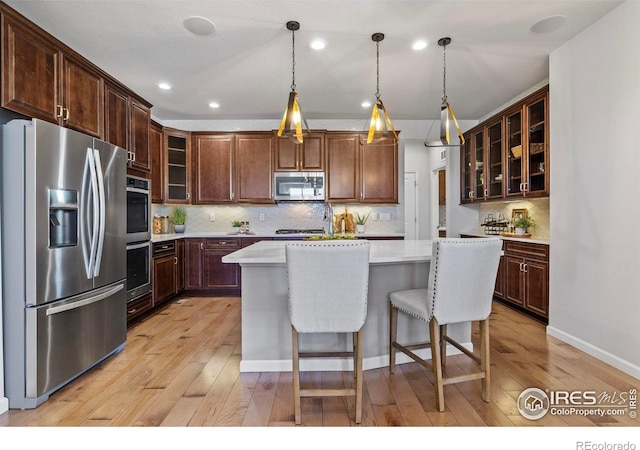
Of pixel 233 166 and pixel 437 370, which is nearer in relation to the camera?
pixel 437 370

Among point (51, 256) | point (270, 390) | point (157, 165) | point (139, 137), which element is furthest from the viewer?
point (157, 165)

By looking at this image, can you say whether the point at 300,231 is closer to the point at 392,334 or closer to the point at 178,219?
the point at 178,219

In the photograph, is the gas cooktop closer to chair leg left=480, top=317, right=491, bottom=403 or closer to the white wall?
the white wall

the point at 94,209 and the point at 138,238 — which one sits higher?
the point at 94,209

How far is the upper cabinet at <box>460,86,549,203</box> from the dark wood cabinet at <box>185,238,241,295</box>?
3486mm

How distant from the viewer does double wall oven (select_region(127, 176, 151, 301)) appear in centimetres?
332

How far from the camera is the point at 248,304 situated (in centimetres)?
244

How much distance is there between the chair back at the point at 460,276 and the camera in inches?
76.2

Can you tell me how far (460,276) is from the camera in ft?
6.45

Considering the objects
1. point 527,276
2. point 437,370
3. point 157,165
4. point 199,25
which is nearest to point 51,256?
point 199,25

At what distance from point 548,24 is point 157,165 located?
4.51 metres

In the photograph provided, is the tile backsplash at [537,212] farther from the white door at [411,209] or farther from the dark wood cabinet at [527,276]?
the white door at [411,209]

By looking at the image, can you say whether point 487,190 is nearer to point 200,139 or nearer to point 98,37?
point 200,139

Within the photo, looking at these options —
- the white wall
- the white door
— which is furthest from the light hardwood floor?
the white door
